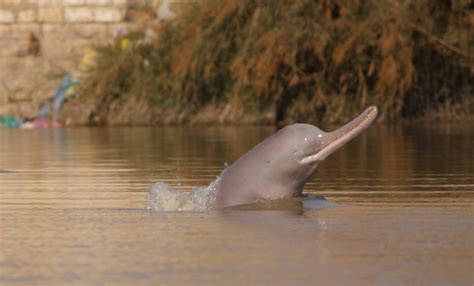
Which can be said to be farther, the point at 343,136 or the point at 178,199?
the point at 178,199

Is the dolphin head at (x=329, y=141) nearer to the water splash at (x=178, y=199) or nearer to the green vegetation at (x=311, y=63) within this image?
the water splash at (x=178, y=199)

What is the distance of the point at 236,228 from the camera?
9156 millimetres

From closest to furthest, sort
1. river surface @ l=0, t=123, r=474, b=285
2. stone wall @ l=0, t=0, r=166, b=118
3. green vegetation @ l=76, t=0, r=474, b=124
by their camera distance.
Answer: river surface @ l=0, t=123, r=474, b=285 → green vegetation @ l=76, t=0, r=474, b=124 → stone wall @ l=0, t=0, r=166, b=118

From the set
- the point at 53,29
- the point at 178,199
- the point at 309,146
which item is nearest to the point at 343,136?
the point at 309,146

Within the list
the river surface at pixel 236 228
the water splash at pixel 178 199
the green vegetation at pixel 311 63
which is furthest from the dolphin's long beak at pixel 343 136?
the green vegetation at pixel 311 63

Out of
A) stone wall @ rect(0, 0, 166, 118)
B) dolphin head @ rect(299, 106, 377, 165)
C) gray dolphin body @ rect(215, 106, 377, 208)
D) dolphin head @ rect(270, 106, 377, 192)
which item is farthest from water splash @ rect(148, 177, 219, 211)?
stone wall @ rect(0, 0, 166, 118)

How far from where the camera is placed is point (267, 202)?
10.6 m

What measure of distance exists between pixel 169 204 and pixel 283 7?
1651cm

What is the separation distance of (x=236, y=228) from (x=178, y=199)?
155cm

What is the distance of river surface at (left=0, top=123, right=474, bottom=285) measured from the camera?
23.9 ft

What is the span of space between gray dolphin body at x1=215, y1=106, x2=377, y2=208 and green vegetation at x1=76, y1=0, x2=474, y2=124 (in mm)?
15395

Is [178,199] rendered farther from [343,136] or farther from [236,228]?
[236,228]

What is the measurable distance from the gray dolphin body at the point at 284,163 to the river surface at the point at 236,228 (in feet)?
0.95

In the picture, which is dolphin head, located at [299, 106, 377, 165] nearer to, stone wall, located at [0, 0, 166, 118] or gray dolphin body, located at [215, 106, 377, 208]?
gray dolphin body, located at [215, 106, 377, 208]
